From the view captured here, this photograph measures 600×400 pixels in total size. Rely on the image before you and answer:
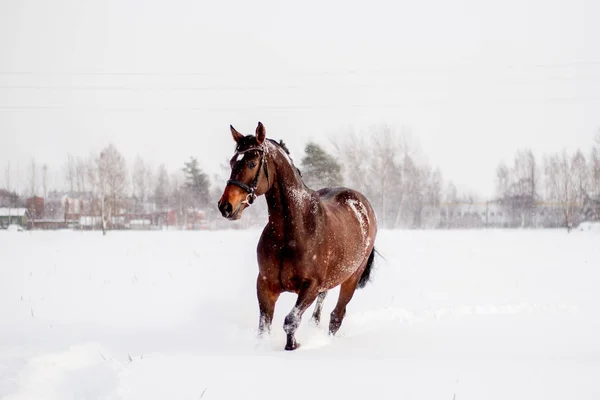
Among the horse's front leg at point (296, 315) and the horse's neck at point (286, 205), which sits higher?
the horse's neck at point (286, 205)

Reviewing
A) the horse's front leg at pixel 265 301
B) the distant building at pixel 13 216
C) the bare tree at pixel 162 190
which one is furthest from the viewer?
the bare tree at pixel 162 190

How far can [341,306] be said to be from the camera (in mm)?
6168

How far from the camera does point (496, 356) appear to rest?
416 cm

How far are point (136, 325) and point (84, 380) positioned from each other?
10.3ft

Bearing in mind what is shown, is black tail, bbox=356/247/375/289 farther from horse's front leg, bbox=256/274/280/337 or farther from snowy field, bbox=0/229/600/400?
horse's front leg, bbox=256/274/280/337

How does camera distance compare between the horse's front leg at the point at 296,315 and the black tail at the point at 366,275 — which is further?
the black tail at the point at 366,275

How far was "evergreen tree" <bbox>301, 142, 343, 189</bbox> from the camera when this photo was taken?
34.8 metres

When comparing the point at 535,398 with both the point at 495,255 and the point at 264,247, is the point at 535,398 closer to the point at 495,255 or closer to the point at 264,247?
the point at 264,247

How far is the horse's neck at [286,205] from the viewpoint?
464 cm

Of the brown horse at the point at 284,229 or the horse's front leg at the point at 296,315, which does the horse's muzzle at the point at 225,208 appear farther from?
the horse's front leg at the point at 296,315

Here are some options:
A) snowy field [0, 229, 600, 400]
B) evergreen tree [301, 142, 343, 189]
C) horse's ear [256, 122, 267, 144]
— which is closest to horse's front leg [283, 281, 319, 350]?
snowy field [0, 229, 600, 400]

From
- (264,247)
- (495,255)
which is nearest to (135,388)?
(264,247)

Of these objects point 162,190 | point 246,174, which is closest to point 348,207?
point 246,174

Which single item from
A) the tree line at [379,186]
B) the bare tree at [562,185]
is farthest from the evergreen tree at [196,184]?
the bare tree at [562,185]
